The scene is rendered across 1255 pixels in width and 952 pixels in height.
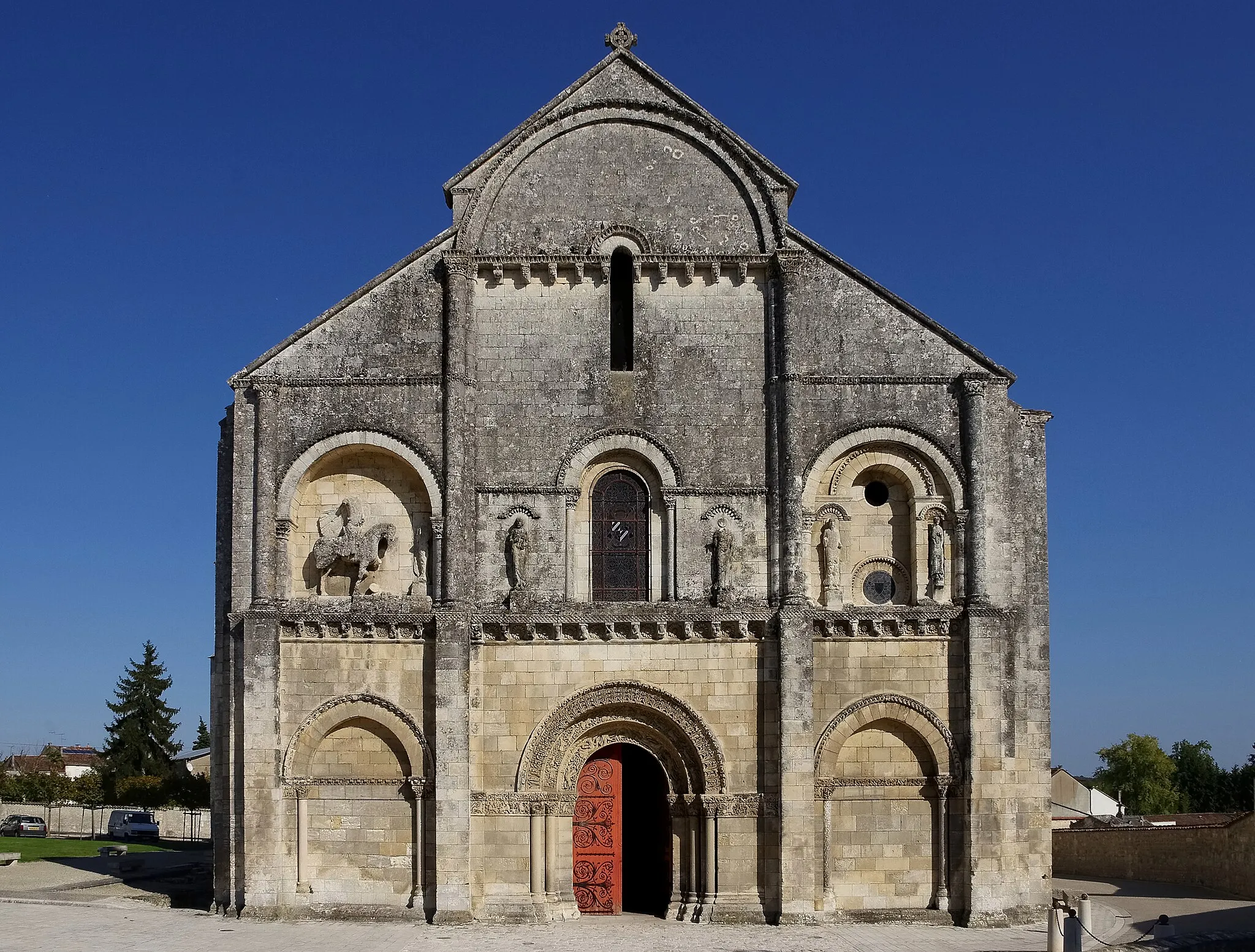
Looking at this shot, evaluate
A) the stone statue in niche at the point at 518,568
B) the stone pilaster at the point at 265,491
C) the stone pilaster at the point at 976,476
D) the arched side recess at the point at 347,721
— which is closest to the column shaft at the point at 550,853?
the arched side recess at the point at 347,721

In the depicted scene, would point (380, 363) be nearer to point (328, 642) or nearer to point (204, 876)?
point (328, 642)

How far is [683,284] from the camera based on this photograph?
23.8 meters

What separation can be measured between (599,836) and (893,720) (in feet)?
17.8

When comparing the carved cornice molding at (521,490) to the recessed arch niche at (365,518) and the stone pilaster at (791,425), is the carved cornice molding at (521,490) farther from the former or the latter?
the stone pilaster at (791,425)

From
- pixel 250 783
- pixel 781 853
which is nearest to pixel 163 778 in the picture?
pixel 250 783

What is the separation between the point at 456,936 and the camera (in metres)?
20.7

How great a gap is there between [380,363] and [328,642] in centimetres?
491

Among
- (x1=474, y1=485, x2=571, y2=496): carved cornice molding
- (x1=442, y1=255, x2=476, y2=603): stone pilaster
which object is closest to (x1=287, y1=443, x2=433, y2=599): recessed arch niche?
(x1=442, y1=255, x2=476, y2=603): stone pilaster

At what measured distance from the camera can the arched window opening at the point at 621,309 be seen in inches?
938

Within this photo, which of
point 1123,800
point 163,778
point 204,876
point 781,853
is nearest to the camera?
point 781,853

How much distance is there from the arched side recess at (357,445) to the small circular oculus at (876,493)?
24.4 ft

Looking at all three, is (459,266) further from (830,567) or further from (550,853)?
(550,853)

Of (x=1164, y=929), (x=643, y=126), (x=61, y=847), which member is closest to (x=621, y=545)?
(x=643, y=126)

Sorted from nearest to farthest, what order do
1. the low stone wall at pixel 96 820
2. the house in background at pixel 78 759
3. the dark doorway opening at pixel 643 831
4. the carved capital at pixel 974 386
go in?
the carved capital at pixel 974 386 → the dark doorway opening at pixel 643 831 → the low stone wall at pixel 96 820 → the house in background at pixel 78 759
